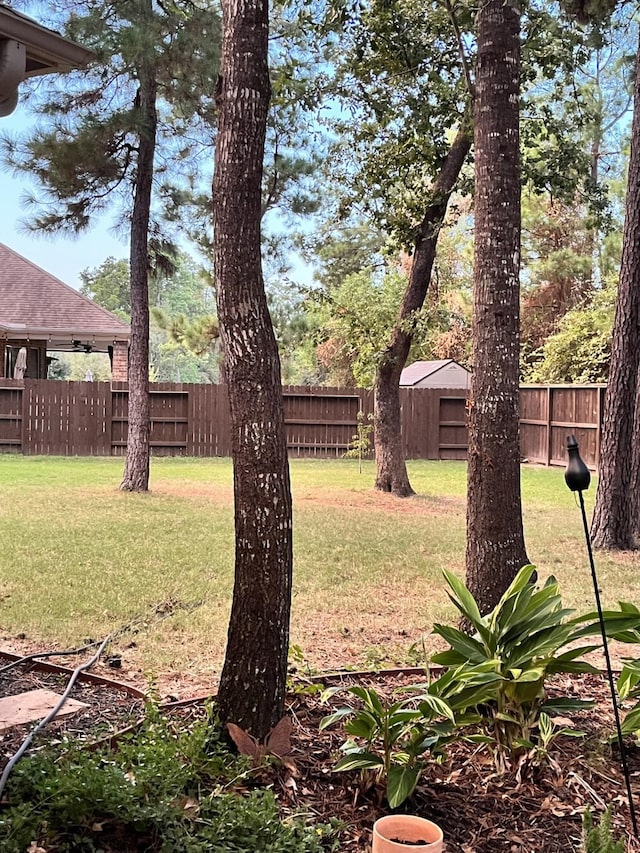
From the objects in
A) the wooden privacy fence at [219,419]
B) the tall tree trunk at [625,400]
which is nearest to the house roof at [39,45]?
the tall tree trunk at [625,400]

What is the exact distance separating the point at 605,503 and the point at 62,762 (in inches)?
212

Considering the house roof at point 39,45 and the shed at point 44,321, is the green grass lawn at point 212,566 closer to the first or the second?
the house roof at point 39,45

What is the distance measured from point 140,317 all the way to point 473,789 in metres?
8.34

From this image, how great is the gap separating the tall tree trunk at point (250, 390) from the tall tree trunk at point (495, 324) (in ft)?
3.81

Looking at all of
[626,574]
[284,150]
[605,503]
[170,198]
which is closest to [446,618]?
[626,574]

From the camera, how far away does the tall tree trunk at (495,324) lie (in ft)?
10.8

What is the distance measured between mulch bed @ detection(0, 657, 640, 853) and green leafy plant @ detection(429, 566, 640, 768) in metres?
0.12

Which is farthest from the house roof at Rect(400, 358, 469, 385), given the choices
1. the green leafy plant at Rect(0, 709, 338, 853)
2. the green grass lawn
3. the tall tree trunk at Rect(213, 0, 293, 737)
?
the green leafy plant at Rect(0, 709, 338, 853)

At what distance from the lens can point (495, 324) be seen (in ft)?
11.1

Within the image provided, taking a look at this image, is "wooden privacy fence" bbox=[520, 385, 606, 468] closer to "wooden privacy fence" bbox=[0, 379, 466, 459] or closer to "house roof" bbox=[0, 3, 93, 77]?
"wooden privacy fence" bbox=[0, 379, 466, 459]

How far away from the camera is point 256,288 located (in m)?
2.40

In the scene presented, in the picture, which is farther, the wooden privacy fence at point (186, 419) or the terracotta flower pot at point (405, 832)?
the wooden privacy fence at point (186, 419)

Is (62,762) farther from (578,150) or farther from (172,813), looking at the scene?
(578,150)

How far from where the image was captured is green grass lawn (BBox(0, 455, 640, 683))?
412cm
